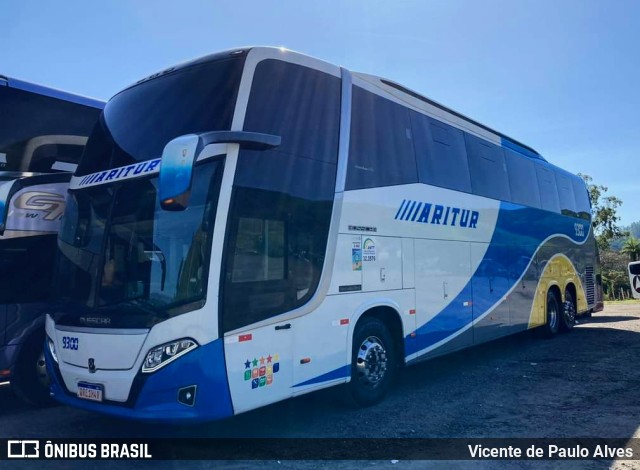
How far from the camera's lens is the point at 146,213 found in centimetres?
493

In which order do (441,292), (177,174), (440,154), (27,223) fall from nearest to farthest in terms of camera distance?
(177,174), (27,223), (441,292), (440,154)

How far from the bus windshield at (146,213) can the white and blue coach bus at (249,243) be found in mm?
18

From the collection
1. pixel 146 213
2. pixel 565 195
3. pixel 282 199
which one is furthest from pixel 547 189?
pixel 146 213

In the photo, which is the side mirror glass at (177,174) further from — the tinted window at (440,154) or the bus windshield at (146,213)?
the tinted window at (440,154)

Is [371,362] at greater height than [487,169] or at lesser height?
lesser

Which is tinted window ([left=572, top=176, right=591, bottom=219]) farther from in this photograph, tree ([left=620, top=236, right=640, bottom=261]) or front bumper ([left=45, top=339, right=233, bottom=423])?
tree ([left=620, top=236, right=640, bottom=261])

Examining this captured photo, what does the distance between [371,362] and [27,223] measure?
16.2 ft

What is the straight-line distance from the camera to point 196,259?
4672mm

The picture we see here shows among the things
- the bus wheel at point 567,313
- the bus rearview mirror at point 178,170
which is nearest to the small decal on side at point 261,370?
the bus rearview mirror at point 178,170

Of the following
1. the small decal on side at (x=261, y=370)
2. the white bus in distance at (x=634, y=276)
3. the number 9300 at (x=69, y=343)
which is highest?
the white bus in distance at (x=634, y=276)

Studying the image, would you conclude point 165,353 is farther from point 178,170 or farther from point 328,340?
point 328,340

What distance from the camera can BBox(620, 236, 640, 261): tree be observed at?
53156 mm

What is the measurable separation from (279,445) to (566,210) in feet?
36.1

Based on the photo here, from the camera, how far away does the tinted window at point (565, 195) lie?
43.0ft
